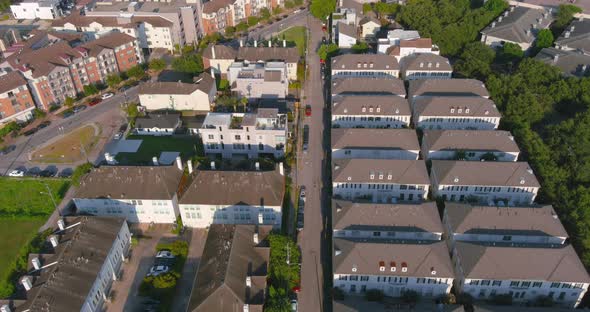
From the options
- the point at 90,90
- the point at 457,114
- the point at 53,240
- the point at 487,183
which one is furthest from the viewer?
the point at 90,90

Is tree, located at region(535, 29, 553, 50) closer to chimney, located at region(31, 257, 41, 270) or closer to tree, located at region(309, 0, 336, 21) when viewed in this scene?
tree, located at region(309, 0, 336, 21)

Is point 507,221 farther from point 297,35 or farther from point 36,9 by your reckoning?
point 36,9

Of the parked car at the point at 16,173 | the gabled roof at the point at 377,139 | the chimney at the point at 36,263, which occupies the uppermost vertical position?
the gabled roof at the point at 377,139

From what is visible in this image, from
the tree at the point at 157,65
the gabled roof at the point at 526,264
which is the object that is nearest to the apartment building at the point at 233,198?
the gabled roof at the point at 526,264

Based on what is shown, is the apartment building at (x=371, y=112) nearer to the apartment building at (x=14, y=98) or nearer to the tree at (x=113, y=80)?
the tree at (x=113, y=80)

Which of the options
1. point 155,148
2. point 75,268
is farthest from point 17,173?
point 75,268

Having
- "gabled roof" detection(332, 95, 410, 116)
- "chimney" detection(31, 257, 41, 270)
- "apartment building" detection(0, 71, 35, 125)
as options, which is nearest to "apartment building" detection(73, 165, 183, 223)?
"chimney" detection(31, 257, 41, 270)
